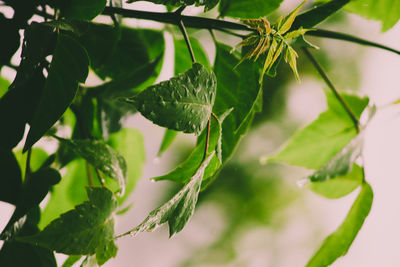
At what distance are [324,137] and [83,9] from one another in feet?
0.66

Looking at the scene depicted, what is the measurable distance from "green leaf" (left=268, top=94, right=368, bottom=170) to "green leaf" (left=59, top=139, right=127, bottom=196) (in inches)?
5.4

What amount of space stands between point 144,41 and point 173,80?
0.49ft

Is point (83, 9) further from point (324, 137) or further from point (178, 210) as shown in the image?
point (324, 137)

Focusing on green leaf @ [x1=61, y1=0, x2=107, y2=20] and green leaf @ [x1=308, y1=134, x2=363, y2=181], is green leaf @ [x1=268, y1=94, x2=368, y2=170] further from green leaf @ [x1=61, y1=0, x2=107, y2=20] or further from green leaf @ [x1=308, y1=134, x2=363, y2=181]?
green leaf @ [x1=61, y1=0, x2=107, y2=20]

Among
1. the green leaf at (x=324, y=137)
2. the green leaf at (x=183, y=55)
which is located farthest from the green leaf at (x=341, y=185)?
the green leaf at (x=183, y=55)

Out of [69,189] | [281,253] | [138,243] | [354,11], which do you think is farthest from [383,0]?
[281,253]

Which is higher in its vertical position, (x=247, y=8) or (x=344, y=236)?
(x=247, y=8)

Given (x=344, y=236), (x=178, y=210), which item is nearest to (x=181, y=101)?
(x=178, y=210)

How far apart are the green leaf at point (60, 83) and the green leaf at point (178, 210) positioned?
5cm

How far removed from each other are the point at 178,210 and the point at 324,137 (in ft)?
0.60

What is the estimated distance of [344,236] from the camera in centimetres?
23

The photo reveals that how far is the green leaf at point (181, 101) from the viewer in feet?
0.42

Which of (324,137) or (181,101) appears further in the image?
(324,137)

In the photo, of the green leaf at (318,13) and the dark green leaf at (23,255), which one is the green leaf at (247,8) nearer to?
the green leaf at (318,13)
